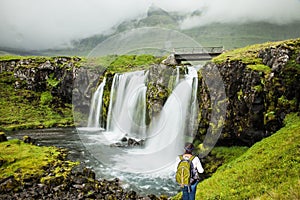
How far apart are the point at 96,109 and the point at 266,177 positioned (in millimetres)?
38553

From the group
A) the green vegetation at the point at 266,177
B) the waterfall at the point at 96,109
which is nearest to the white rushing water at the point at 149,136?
the green vegetation at the point at 266,177

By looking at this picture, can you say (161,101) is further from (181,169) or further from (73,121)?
(73,121)

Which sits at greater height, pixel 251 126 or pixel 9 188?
pixel 251 126

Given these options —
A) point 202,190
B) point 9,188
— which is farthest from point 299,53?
point 9,188

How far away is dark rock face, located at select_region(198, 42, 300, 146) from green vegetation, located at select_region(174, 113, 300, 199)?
4226 millimetres

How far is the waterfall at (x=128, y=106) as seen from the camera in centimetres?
3081

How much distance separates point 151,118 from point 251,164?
56.8 feet

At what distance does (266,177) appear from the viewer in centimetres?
970

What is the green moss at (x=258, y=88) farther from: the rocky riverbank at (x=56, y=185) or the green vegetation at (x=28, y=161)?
the green vegetation at (x=28, y=161)

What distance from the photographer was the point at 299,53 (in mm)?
17703

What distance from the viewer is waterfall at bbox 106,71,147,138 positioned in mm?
30812

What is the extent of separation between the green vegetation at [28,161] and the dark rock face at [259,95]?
1351cm

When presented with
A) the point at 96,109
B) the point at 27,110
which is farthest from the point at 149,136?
the point at 27,110

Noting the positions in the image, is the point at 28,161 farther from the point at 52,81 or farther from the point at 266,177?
the point at 52,81
